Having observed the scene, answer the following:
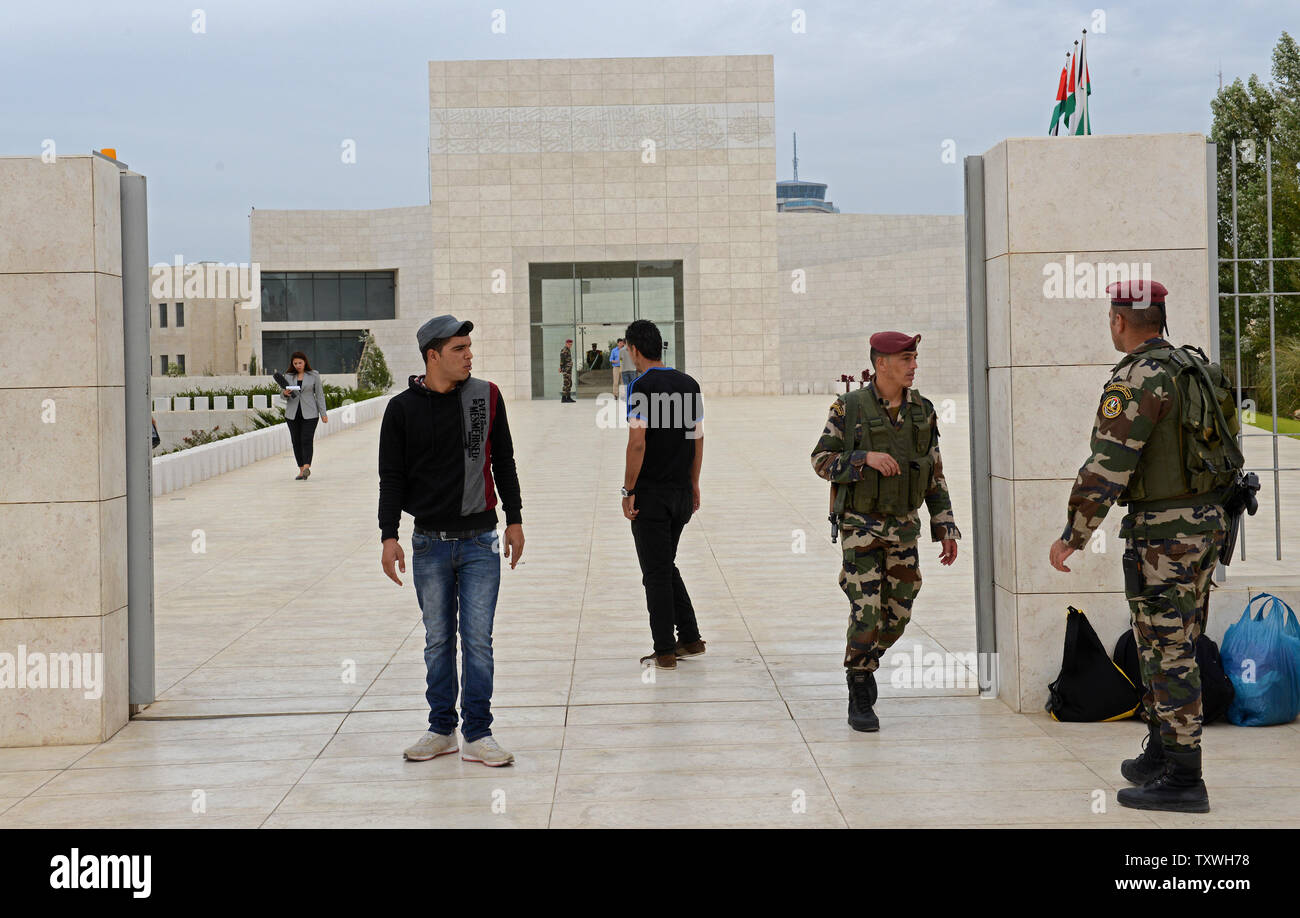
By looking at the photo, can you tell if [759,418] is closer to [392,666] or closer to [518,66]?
[518,66]

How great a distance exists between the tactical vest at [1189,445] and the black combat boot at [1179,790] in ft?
3.04

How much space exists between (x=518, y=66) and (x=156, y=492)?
32.5 metres

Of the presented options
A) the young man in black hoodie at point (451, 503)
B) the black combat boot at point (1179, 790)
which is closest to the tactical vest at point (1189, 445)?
the black combat boot at point (1179, 790)

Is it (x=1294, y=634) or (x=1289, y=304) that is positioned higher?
(x=1289, y=304)

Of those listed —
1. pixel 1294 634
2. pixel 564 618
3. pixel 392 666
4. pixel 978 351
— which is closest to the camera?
pixel 1294 634

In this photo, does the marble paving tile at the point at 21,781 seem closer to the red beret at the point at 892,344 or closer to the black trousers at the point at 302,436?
the red beret at the point at 892,344

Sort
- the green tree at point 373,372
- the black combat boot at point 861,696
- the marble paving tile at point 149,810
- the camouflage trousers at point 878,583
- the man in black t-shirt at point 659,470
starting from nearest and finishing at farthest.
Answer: the marble paving tile at point 149,810 → the camouflage trousers at point 878,583 → the black combat boot at point 861,696 → the man in black t-shirt at point 659,470 → the green tree at point 373,372

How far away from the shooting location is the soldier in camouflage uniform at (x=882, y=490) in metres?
5.83

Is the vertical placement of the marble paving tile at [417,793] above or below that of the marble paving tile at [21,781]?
above

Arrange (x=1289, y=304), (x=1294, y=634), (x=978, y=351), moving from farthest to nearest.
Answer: (x=1289, y=304) < (x=978, y=351) < (x=1294, y=634)

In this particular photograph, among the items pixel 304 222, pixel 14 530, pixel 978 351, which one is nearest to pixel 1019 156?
pixel 978 351

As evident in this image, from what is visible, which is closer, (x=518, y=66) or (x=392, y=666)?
(x=392, y=666)

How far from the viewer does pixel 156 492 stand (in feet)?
57.7

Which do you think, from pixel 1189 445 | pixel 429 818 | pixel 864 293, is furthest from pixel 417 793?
pixel 864 293
